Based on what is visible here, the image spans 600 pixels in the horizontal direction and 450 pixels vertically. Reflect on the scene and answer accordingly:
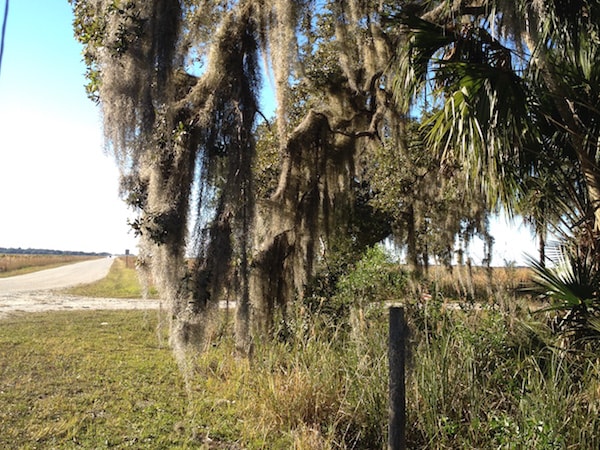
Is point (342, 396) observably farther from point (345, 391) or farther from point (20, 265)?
point (20, 265)

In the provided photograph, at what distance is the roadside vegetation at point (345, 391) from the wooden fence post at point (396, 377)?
0.68 metres

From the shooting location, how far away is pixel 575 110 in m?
4.71

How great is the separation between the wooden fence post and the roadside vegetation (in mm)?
682

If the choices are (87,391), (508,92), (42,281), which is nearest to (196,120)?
(508,92)

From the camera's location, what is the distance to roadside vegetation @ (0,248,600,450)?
318cm

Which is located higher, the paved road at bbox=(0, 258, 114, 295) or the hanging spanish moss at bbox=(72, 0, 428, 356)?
the hanging spanish moss at bbox=(72, 0, 428, 356)

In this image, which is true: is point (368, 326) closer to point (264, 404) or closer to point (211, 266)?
point (264, 404)

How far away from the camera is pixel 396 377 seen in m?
2.52

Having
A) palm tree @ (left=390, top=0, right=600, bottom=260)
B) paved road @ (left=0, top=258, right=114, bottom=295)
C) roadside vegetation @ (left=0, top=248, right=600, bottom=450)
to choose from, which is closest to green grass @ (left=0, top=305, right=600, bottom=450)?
roadside vegetation @ (left=0, top=248, right=600, bottom=450)

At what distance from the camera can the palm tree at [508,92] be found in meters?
4.04

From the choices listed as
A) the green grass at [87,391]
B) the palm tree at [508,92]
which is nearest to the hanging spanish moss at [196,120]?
the palm tree at [508,92]

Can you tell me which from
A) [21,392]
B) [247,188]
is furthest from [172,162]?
[21,392]

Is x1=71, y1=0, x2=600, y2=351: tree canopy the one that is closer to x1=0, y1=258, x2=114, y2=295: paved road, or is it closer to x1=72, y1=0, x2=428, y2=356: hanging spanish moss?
x1=72, y1=0, x2=428, y2=356: hanging spanish moss

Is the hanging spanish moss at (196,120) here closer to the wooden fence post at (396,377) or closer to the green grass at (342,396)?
the green grass at (342,396)
